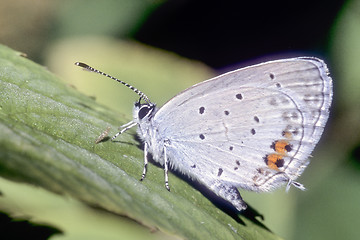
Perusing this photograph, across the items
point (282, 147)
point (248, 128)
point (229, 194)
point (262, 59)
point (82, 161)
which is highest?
point (262, 59)

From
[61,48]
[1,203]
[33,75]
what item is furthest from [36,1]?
[1,203]

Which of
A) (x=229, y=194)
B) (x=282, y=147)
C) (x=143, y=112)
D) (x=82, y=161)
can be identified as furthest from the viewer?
(x=143, y=112)

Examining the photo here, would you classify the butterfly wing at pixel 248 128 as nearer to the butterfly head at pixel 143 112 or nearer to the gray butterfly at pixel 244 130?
the gray butterfly at pixel 244 130

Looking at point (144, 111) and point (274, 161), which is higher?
point (144, 111)

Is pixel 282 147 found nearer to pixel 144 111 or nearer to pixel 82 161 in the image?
pixel 144 111

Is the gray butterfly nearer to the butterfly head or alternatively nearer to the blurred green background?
the butterfly head

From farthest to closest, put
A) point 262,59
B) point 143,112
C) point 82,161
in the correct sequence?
point 262,59 < point 143,112 < point 82,161

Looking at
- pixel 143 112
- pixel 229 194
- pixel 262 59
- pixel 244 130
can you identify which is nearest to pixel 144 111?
pixel 143 112
